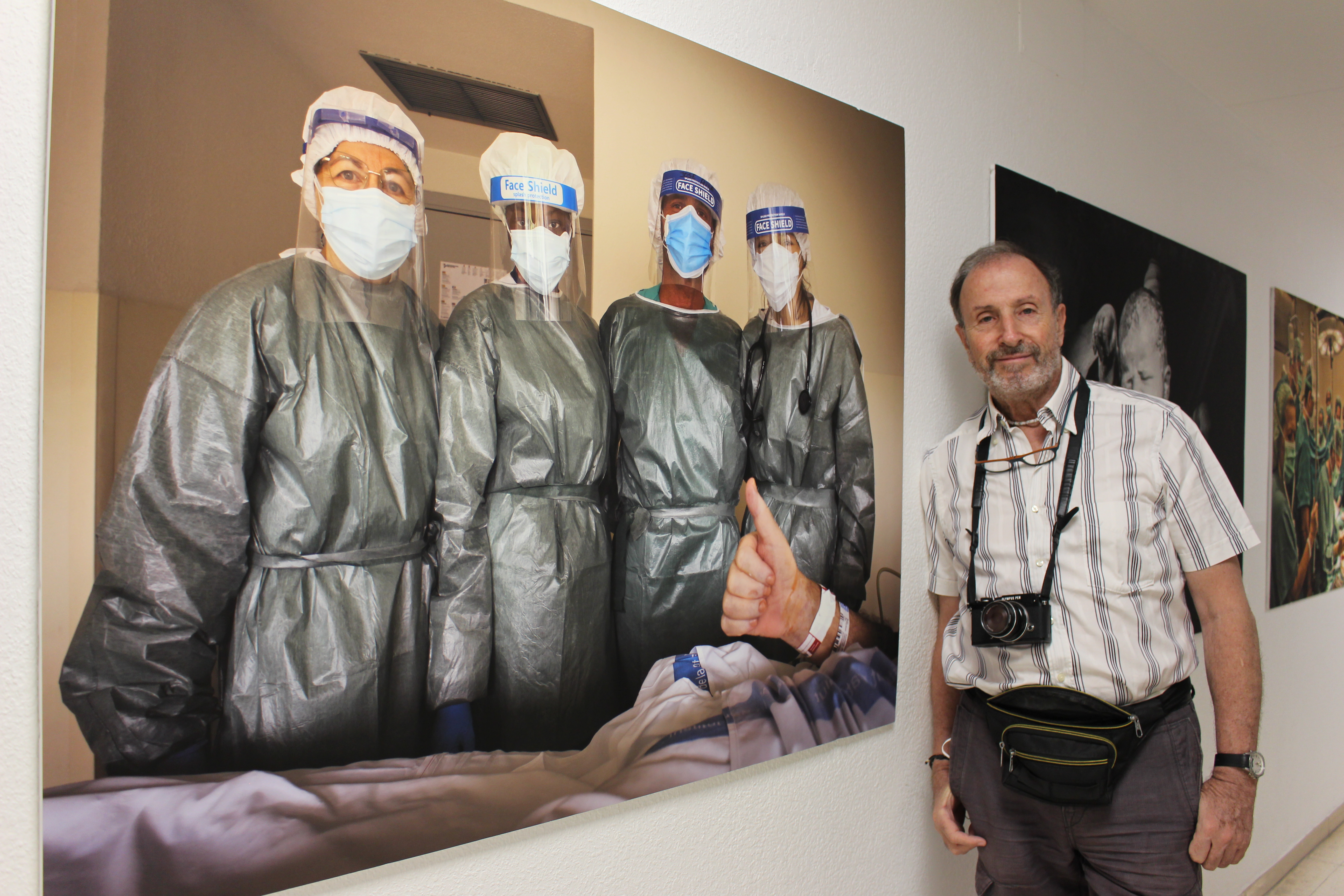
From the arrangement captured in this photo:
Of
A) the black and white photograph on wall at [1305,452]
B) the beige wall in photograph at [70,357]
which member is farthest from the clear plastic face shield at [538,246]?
the black and white photograph on wall at [1305,452]

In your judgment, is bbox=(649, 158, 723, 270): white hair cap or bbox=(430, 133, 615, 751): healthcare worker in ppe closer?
bbox=(430, 133, 615, 751): healthcare worker in ppe

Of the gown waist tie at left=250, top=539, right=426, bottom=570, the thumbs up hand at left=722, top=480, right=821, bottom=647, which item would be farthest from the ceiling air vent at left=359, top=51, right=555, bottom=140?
the thumbs up hand at left=722, top=480, right=821, bottom=647

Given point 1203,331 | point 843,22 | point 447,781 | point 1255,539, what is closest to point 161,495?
point 447,781

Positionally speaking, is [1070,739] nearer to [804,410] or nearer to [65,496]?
[804,410]

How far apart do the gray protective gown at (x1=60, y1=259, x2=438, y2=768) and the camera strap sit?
107 centimetres

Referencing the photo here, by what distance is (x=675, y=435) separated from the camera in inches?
42.2

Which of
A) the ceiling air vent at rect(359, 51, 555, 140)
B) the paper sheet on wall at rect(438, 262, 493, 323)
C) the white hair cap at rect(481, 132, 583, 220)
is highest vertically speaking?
the ceiling air vent at rect(359, 51, 555, 140)

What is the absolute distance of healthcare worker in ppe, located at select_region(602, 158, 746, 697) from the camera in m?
1.03

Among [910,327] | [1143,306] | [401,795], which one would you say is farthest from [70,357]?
[1143,306]

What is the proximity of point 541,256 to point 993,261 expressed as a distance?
3.20 feet

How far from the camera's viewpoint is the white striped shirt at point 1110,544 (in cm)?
127

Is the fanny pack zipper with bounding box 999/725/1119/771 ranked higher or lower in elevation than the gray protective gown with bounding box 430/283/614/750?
lower

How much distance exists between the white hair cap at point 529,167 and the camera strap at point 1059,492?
972 mm

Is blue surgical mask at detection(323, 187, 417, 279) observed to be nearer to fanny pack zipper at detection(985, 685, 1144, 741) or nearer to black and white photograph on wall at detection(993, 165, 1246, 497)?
fanny pack zipper at detection(985, 685, 1144, 741)
